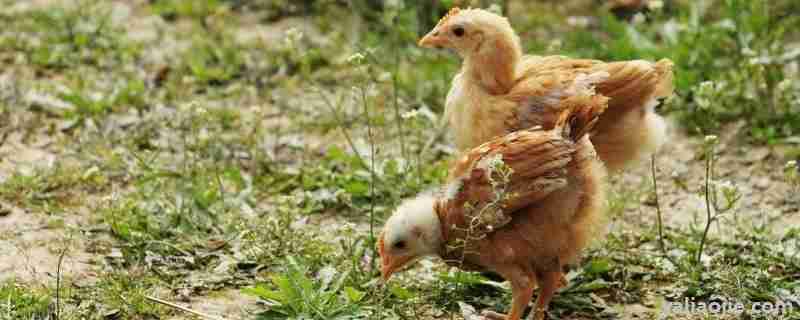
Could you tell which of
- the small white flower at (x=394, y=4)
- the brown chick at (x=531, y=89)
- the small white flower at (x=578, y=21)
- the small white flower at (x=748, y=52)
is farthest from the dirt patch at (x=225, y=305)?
the small white flower at (x=578, y=21)

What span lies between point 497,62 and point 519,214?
87 centimetres

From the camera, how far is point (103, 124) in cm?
634

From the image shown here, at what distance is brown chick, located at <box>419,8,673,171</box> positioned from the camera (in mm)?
4762

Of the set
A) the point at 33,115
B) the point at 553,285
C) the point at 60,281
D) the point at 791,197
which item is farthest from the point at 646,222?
the point at 33,115

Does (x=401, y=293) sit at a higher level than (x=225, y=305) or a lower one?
higher

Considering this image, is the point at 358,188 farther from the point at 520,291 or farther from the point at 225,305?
the point at 520,291

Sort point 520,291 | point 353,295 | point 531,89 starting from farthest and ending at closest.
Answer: point 531,89 < point 353,295 < point 520,291

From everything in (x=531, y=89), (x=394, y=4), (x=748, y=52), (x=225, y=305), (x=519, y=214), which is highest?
(x=748, y=52)

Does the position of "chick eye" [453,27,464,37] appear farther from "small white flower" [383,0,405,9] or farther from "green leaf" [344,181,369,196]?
"small white flower" [383,0,405,9]

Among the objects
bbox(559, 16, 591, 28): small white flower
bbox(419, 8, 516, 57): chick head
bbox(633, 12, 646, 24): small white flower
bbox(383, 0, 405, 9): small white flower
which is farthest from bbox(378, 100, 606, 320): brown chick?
bbox(559, 16, 591, 28): small white flower

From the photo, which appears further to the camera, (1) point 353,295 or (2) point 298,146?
(2) point 298,146

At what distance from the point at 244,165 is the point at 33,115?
1.27 meters

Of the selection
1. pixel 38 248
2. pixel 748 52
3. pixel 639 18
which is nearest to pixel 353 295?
pixel 38 248

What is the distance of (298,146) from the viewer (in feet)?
20.3
